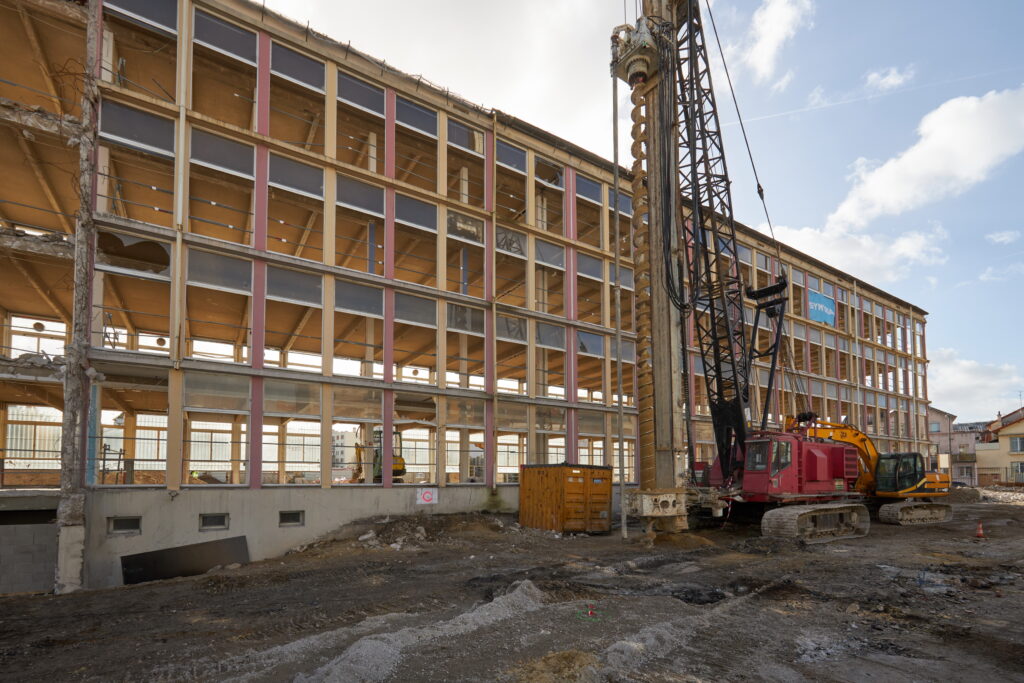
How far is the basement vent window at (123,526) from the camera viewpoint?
620 inches

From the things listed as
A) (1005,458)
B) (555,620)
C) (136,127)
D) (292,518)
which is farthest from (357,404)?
(1005,458)

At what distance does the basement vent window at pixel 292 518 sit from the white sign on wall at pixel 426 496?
4.04 metres

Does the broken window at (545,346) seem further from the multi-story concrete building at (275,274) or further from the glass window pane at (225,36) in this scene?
the glass window pane at (225,36)

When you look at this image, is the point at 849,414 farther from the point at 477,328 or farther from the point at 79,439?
the point at 79,439

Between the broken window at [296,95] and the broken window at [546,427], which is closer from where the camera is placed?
the broken window at [296,95]

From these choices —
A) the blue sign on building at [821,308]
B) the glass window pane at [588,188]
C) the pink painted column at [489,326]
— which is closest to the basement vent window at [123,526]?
the pink painted column at [489,326]

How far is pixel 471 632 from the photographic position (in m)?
8.32

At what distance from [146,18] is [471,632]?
19.1 metres

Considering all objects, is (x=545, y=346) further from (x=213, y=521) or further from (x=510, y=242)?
(x=213, y=521)

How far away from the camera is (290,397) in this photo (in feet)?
64.5

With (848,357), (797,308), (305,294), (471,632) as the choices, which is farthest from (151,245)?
(848,357)

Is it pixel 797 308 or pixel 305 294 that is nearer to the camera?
pixel 305 294

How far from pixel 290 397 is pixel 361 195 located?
7613 mm

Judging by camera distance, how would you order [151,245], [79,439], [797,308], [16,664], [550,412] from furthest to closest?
[797,308] → [550,412] → [151,245] → [79,439] → [16,664]
